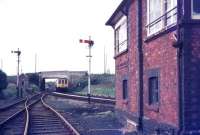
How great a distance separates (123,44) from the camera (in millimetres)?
17656

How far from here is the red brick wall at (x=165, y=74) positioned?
1002 centimetres

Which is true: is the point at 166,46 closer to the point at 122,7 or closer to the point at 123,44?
the point at 122,7

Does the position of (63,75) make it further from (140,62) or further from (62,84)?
(140,62)

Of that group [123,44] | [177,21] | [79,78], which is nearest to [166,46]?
[177,21]

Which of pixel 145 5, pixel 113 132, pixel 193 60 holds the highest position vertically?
pixel 145 5

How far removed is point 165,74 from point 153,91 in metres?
1.67

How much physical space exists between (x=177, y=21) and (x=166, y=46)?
122 centimetres

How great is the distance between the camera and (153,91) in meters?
12.4

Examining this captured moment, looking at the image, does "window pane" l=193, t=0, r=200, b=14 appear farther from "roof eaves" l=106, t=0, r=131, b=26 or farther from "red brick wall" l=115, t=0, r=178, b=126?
"roof eaves" l=106, t=0, r=131, b=26

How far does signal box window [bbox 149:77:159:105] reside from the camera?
39.7ft

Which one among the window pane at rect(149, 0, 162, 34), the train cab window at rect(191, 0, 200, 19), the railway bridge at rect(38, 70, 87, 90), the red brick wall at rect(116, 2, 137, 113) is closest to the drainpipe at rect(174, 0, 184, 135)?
the train cab window at rect(191, 0, 200, 19)

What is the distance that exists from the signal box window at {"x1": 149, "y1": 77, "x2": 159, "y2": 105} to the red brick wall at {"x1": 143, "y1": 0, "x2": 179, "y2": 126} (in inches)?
8.9

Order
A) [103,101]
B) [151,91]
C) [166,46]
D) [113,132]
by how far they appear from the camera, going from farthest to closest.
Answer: [103,101]
[113,132]
[151,91]
[166,46]

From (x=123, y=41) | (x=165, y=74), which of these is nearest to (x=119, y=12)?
(x=123, y=41)
